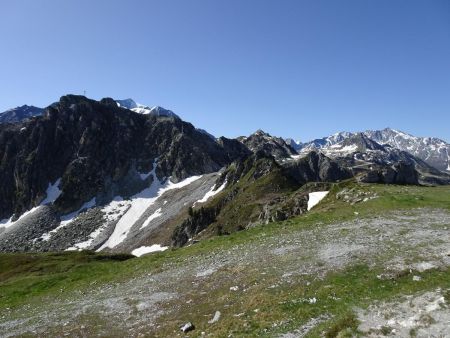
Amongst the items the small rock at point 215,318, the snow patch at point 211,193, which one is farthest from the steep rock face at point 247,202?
the small rock at point 215,318

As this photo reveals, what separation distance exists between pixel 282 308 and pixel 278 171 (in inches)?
4800

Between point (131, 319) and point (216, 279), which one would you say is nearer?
point (131, 319)

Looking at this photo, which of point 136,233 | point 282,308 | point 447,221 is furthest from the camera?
point 136,233

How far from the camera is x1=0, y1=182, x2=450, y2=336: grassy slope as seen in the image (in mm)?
20312

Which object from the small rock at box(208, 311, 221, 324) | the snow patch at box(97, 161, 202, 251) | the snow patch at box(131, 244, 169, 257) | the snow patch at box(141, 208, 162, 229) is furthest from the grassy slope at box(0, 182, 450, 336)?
the snow patch at box(141, 208, 162, 229)

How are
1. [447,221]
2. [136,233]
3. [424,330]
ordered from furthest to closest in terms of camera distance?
[136,233], [447,221], [424,330]

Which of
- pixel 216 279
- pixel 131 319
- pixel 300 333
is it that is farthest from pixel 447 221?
pixel 131 319

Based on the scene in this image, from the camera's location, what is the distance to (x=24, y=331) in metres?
26.5

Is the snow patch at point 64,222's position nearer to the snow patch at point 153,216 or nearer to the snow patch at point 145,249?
the snow patch at point 153,216

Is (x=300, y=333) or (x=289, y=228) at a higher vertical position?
(x=289, y=228)

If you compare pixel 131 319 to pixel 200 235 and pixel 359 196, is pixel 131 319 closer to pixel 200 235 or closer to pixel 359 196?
pixel 359 196

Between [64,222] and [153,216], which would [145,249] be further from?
[64,222]

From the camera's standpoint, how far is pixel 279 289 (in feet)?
80.0

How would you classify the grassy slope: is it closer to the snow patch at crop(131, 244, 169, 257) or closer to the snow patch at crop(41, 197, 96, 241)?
the snow patch at crop(131, 244, 169, 257)
